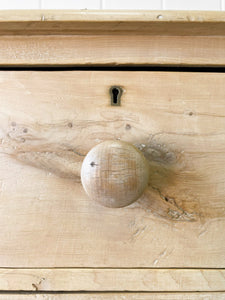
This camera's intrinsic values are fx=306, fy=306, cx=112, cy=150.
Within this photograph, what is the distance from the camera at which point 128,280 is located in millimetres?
354

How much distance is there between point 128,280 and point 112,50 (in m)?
0.27

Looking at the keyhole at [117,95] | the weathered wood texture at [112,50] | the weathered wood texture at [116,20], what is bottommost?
the keyhole at [117,95]

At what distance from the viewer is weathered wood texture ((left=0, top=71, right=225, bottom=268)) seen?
356 millimetres

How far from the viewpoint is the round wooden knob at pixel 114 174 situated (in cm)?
31

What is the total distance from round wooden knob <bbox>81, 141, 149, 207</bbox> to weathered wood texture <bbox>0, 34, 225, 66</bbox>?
4.7 inches

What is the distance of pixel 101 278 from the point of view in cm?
35
